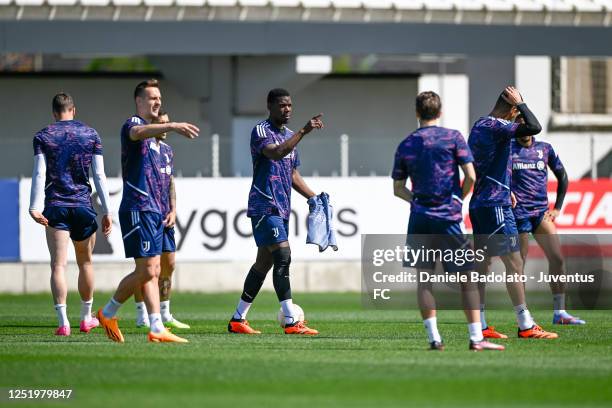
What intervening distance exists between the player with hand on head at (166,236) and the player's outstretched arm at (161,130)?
1958 mm

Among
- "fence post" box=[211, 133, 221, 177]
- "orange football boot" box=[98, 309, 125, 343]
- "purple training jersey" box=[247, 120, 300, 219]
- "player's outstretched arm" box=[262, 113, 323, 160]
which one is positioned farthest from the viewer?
"fence post" box=[211, 133, 221, 177]

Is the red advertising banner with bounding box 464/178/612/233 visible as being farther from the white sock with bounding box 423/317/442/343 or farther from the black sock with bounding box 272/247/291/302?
the white sock with bounding box 423/317/442/343

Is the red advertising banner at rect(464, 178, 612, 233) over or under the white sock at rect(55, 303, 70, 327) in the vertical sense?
over

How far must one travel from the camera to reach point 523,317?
12.5m

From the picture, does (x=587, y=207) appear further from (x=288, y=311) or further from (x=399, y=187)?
(x=399, y=187)

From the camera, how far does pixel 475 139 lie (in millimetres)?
12266

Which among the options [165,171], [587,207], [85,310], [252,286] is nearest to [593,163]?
[587,207]

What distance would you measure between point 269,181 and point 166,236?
66.9 inches

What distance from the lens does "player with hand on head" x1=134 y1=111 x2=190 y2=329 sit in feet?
44.3

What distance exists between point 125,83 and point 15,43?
5.23 meters

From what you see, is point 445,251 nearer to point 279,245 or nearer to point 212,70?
point 279,245

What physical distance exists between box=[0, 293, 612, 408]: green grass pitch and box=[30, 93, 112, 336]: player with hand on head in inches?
34.5

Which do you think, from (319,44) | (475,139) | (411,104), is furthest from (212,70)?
(475,139)

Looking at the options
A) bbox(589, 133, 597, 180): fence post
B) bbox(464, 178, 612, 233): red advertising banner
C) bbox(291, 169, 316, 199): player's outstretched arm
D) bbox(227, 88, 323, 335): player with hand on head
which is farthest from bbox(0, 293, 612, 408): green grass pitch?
bbox(589, 133, 597, 180): fence post
